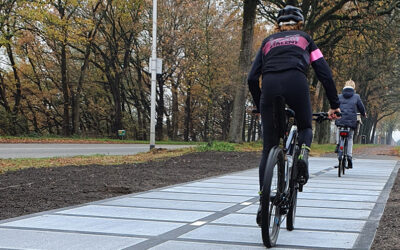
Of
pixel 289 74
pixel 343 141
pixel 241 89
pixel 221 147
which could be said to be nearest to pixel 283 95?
pixel 289 74

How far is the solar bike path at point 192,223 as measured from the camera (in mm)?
4512

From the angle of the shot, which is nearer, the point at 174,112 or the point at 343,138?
the point at 343,138

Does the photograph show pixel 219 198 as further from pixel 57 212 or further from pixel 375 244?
pixel 375 244

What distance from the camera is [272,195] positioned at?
14.3 feet

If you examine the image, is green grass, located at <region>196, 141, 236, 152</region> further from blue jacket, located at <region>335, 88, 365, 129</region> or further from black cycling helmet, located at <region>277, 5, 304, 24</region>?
black cycling helmet, located at <region>277, 5, 304, 24</region>

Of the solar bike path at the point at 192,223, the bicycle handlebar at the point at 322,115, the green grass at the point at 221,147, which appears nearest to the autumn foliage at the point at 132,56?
the green grass at the point at 221,147

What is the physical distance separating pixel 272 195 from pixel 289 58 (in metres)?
1.18

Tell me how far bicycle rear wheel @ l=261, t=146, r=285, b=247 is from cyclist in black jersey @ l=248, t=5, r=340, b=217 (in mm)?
314

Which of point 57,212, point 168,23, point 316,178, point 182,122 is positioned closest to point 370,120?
point 182,122

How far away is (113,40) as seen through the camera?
4003 centimetres

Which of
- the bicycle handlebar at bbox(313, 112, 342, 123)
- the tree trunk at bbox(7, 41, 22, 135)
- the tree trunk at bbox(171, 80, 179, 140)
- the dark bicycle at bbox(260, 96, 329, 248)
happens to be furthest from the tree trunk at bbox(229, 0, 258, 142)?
the tree trunk at bbox(171, 80, 179, 140)

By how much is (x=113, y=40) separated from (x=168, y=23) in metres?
5.52

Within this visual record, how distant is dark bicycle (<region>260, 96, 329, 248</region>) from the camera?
165 inches

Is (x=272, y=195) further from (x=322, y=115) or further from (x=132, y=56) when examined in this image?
(x=132, y=56)
